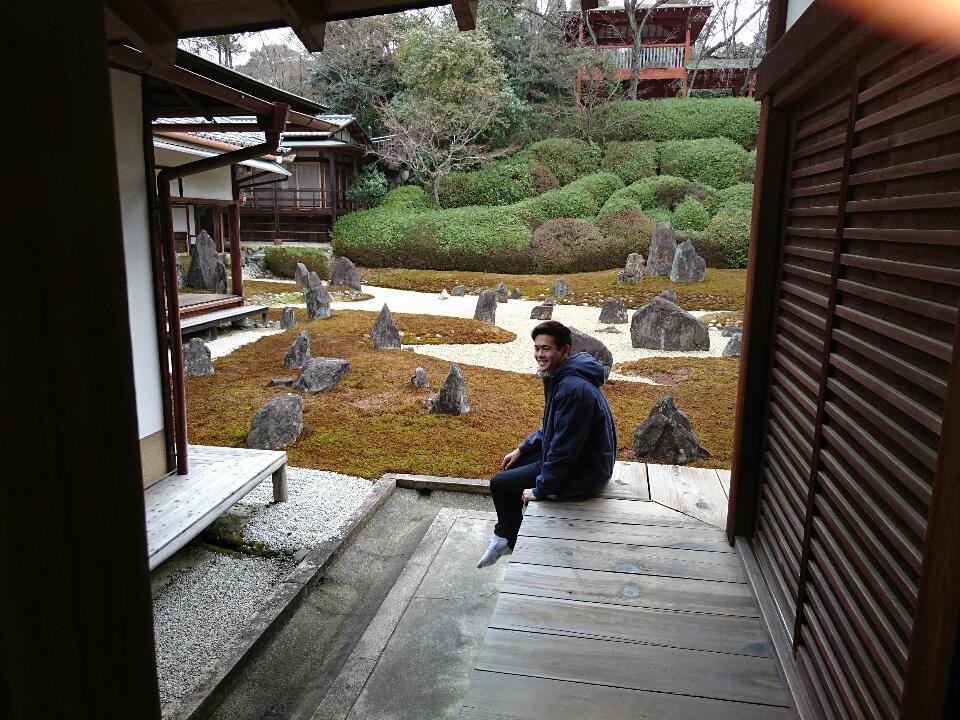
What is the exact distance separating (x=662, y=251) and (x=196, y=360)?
36.0 ft

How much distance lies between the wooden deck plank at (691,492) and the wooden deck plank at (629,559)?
1.30 ft

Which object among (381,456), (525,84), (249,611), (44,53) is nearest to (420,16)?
(525,84)

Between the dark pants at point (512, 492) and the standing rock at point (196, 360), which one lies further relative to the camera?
the standing rock at point (196, 360)

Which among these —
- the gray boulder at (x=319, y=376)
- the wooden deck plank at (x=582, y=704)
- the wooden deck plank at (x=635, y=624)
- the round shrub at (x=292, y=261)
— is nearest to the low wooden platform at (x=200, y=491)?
the wooden deck plank at (x=635, y=624)

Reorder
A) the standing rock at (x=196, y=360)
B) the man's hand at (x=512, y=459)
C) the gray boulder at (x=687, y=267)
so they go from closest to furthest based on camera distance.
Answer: the man's hand at (x=512, y=459), the standing rock at (x=196, y=360), the gray boulder at (x=687, y=267)

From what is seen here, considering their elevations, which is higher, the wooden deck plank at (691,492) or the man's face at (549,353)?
the man's face at (549,353)

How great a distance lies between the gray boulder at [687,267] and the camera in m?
15.2

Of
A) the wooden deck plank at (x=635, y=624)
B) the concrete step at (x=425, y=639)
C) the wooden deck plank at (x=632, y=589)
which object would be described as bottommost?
the concrete step at (x=425, y=639)

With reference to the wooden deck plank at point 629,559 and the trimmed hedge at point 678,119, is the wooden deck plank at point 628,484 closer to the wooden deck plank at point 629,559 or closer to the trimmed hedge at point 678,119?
the wooden deck plank at point 629,559

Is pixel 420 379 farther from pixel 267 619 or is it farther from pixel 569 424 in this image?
pixel 569 424

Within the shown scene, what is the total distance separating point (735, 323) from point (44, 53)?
1204 cm

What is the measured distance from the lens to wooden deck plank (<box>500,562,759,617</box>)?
256cm

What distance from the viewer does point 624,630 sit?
241cm

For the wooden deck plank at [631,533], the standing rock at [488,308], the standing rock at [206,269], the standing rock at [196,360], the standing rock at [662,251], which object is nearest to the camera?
the wooden deck plank at [631,533]
